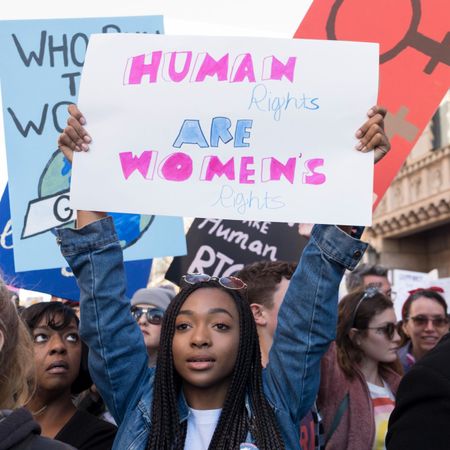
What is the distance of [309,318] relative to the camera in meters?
2.60

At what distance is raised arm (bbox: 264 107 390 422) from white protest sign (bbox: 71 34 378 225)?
0.27 ft

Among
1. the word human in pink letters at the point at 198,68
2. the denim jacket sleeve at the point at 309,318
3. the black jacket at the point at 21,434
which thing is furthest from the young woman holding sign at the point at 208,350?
the black jacket at the point at 21,434

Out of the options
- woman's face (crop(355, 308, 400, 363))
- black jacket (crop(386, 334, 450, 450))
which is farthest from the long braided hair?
woman's face (crop(355, 308, 400, 363))

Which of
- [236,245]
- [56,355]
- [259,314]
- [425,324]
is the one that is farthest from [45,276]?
[425,324]

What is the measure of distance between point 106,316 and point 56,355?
105 cm

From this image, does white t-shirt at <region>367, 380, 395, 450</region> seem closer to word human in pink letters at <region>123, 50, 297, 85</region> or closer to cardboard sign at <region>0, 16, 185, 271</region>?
cardboard sign at <region>0, 16, 185, 271</region>

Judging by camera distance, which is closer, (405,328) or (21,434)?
(21,434)

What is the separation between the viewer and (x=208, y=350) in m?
2.61

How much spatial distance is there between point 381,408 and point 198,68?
6.70 feet

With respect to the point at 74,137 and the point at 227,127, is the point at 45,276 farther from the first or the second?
the point at 227,127

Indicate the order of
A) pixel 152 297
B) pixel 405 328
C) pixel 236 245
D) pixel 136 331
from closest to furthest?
pixel 136 331, pixel 152 297, pixel 236 245, pixel 405 328

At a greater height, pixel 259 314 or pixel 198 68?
pixel 198 68

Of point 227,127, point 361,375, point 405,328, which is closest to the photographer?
point 227,127

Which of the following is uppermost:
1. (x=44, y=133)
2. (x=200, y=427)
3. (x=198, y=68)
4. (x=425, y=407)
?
(x=44, y=133)
